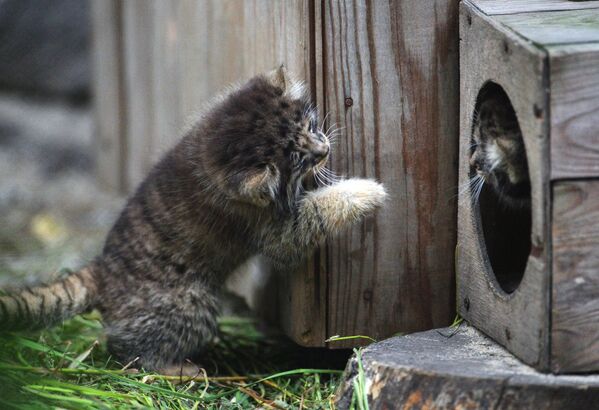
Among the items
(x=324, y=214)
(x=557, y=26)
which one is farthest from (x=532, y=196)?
(x=324, y=214)

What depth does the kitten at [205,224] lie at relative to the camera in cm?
470

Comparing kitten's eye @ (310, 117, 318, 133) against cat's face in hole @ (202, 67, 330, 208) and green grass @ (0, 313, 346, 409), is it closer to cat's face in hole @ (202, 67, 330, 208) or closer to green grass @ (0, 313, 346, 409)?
cat's face in hole @ (202, 67, 330, 208)

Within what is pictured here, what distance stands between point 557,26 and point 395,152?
3.29ft

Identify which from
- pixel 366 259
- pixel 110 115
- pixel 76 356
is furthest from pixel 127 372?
pixel 110 115

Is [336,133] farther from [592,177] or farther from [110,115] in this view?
[110,115]

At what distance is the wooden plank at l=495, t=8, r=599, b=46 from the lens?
3.85m

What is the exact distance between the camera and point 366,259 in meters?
4.87

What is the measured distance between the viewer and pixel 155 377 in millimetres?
4887

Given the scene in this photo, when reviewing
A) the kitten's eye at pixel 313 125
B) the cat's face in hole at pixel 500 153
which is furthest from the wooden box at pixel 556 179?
the kitten's eye at pixel 313 125

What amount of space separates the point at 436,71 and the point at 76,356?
2.25 metres

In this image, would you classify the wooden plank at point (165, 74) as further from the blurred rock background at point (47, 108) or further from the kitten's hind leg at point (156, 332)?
the kitten's hind leg at point (156, 332)

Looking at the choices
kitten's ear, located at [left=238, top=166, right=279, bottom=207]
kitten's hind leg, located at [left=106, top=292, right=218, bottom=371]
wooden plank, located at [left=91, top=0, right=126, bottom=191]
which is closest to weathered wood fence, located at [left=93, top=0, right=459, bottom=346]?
kitten's ear, located at [left=238, top=166, right=279, bottom=207]

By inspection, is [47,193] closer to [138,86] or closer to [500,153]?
[138,86]

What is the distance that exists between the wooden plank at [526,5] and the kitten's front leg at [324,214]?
0.90 m
